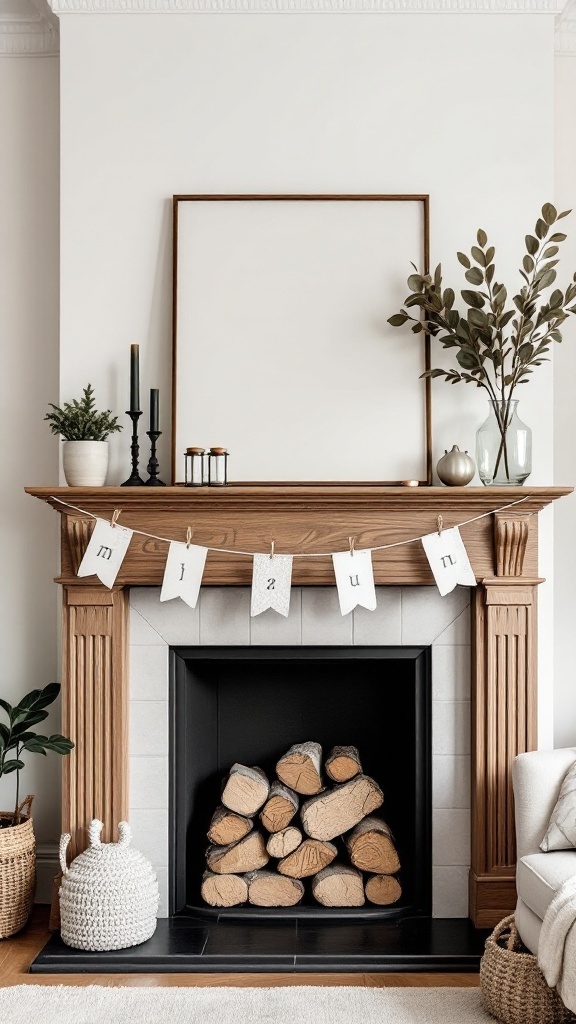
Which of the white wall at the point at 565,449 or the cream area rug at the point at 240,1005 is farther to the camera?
the white wall at the point at 565,449

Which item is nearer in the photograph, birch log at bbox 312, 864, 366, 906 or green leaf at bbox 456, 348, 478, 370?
green leaf at bbox 456, 348, 478, 370

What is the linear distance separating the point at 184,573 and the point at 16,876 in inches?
40.5

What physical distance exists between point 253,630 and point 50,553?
0.76m

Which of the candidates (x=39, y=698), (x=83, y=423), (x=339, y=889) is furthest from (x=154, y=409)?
(x=339, y=889)

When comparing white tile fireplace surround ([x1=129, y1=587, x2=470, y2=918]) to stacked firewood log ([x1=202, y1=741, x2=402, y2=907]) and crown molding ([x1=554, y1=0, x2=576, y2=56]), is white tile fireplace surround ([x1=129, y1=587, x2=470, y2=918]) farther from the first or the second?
crown molding ([x1=554, y1=0, x2=576, y2=56])

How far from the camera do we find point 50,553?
2.98m

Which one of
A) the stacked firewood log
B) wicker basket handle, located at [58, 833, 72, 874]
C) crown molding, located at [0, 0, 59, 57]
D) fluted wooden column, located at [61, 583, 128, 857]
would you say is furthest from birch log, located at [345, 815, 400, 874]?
crown molding, located at [0, 0, 59, 57]

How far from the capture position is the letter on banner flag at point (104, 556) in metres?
2.61

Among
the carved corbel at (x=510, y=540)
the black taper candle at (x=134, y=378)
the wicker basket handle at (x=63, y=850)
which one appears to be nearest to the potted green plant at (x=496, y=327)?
the carved corbel at (x=510, y=540)

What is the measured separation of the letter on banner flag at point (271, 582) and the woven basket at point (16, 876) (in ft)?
3.20

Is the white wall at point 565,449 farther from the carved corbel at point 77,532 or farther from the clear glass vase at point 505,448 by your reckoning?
the carved corbel at point 77,532

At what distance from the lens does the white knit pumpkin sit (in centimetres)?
248

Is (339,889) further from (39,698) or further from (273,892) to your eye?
(39,698)

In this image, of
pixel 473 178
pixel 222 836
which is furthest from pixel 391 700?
pixel 473 178
